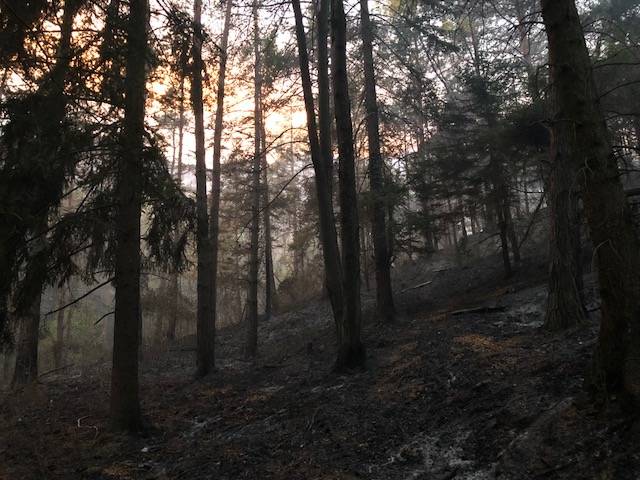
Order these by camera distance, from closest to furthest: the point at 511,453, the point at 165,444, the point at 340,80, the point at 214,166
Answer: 1. the point at 511,453
2. the point at 165,444
3. the point at 340,80
4. the point at 214,166

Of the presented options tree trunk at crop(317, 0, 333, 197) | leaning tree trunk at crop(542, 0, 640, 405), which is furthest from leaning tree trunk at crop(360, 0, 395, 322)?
leaning tree trunk at crop(542, 0, 640, 405)

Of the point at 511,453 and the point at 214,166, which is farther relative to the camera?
the point at 214,166

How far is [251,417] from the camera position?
766 centimetres

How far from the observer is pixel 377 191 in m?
13.4

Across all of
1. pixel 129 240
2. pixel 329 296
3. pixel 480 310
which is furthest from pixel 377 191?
pixel 129 240

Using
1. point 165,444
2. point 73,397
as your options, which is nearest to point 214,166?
point 73,397

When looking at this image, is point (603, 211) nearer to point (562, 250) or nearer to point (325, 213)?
point (562, 250)

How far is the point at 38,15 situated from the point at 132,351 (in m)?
5.48

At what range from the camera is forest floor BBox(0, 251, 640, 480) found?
429 cm

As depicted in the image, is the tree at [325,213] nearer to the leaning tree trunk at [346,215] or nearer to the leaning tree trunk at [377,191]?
the leaning tree trunk at [346,215]

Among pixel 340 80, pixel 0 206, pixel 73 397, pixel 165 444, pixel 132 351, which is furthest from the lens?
pixel 73 397

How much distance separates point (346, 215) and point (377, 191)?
13.7 feet

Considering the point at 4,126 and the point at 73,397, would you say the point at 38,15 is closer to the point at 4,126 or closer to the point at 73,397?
the point at 4,126

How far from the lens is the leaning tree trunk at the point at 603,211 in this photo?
12.7 feet
